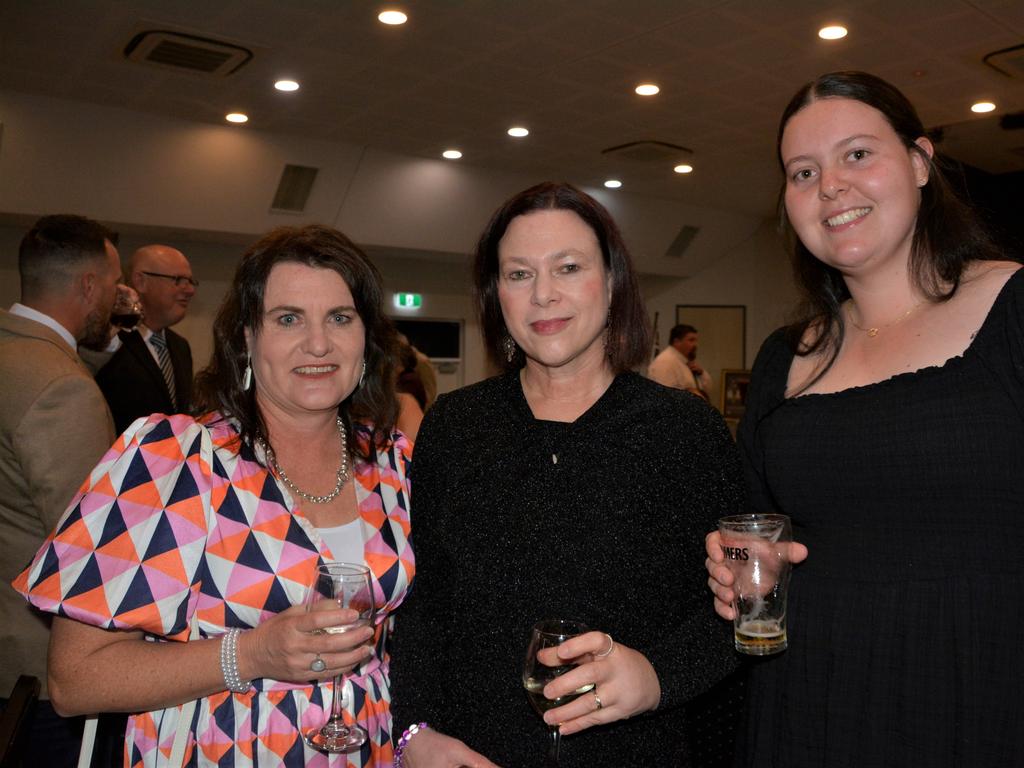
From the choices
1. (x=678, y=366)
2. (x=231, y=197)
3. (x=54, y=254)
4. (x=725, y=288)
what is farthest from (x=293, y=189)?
(x=725, y=288)

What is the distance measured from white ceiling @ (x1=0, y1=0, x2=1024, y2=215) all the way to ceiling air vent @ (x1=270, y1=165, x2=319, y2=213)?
2.07 ft

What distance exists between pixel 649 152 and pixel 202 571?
922cm

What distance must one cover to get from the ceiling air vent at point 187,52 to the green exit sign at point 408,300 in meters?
5.73

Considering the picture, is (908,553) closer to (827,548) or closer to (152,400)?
(827,548)

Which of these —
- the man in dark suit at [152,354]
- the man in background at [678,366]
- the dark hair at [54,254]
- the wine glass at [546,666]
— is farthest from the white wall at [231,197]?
the wine glass at [546,666]

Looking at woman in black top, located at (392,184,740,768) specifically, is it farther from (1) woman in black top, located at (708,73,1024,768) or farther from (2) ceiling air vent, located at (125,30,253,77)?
(2) ceiling air vent, located at (125,30,253,77)

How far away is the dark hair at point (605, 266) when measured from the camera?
191 cm

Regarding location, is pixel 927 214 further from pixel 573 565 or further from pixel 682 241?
pixel 682 241

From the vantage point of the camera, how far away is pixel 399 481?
217 cm

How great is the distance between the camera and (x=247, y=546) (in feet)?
6.01

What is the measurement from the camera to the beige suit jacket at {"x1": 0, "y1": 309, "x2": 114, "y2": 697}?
8.73 feet

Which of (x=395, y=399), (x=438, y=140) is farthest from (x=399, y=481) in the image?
(x=438, y=140)

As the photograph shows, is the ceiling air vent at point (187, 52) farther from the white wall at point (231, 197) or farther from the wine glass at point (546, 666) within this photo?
the wine glass at point (546, 666)

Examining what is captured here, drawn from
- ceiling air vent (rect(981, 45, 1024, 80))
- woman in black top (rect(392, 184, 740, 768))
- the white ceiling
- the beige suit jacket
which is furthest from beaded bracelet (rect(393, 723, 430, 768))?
ceiling air vent (rect(981, 45, 1024, 80))
